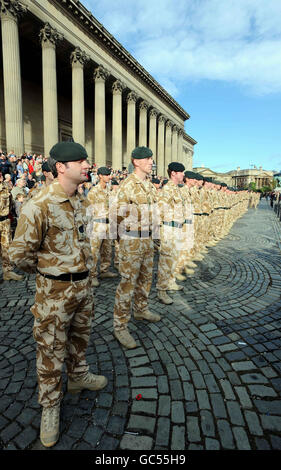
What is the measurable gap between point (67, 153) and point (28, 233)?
0.68 metres

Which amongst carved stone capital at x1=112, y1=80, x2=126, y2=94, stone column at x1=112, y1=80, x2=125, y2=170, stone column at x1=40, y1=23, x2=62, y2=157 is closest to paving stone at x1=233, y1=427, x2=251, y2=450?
stone column at x1=40, y1=23, x2=62, y2=157

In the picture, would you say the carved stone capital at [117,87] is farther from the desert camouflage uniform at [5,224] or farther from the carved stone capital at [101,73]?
the desert camouflage uniform at [5,224]

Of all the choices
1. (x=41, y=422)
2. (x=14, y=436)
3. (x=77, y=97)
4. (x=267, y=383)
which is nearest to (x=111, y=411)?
(x=41, y=422)

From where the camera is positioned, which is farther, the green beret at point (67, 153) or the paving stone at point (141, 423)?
the paving stone at point (141, 423)

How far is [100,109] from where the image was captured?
76.7ft

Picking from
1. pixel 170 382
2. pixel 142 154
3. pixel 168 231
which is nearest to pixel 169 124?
pixel 168 231

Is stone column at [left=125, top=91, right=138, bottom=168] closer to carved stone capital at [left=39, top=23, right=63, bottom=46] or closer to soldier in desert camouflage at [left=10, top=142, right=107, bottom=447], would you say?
carved stone capital at [left=39, top=23, right=63, bottom=46]

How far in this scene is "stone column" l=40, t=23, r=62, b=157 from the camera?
17.1 meters

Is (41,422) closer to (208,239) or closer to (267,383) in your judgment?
(267,383)

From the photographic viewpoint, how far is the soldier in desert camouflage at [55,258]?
1.89 metres

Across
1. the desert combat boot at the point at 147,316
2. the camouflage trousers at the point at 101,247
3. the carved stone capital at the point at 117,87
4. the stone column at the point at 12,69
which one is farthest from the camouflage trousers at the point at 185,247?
the carved stone capital at the point at 117,87

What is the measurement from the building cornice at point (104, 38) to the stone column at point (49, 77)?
2195mm

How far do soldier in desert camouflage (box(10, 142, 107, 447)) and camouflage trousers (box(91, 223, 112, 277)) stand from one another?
3.29m

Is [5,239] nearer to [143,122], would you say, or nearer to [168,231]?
[168,231]
